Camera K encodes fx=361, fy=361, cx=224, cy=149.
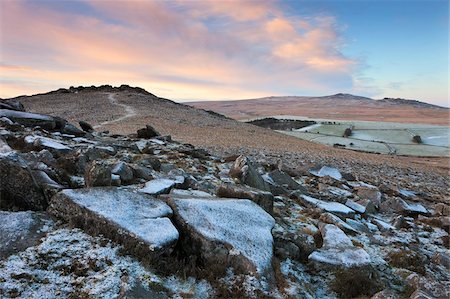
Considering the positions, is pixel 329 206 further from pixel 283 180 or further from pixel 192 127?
pixel 192 127

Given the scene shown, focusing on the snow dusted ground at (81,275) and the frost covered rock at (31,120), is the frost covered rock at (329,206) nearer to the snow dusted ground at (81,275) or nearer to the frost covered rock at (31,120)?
the snow dusted ground at (81,275)

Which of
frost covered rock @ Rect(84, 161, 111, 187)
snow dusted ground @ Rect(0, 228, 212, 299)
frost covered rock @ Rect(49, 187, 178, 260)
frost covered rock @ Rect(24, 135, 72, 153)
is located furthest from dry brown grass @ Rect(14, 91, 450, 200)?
snow dusted ground @ Rect(0, 228, 212, 299)

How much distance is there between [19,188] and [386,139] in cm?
5726

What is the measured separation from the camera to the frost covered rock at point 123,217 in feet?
16.4

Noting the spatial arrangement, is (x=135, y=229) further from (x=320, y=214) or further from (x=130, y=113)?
(x=130, y=113)

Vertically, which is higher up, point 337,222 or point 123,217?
point 123,217

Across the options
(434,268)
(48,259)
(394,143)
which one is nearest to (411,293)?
(434,268)

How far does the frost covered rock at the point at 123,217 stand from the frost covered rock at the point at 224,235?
27 cm

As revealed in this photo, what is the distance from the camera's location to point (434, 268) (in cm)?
635

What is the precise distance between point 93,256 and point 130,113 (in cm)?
3653

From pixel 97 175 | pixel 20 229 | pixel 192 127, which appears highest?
pixel 192 127

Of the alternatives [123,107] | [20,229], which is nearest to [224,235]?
[20,229]

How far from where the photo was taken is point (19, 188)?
20.0 feet

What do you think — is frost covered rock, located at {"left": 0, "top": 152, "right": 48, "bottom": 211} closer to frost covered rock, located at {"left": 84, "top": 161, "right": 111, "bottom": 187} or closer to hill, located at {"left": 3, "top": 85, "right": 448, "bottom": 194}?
frost covered rock, located at {"left": 84, "top": 161, "right": 111, "bottom": 187}
